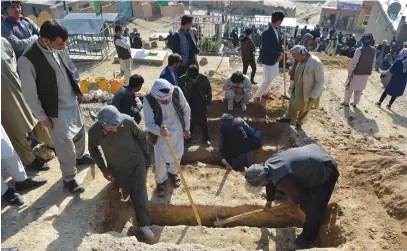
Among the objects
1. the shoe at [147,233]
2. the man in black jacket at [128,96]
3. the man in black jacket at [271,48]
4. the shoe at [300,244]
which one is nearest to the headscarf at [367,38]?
the man in black jacket at [271,48]

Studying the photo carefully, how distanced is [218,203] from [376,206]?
2289 millimetres

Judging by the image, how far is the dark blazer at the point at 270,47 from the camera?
685 cm

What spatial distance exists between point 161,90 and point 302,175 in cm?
217

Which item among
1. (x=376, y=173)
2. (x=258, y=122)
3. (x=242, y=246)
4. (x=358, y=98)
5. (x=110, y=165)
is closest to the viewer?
(x=110, y=165)

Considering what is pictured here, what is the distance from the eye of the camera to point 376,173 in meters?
4.83

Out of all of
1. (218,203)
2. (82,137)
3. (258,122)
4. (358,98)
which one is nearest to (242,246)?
(218,203)

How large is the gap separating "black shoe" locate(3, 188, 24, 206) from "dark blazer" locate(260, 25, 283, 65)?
5.45 meters

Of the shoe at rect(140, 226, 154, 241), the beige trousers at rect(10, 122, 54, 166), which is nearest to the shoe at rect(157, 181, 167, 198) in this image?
the shoe at rect(140, 226, 154, 241)

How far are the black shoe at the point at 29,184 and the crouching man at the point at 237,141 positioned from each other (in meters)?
3.04

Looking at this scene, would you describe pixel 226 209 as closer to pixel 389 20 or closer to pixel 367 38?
pixel 367 38

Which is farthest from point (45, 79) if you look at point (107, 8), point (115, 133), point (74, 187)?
point (107, 8)

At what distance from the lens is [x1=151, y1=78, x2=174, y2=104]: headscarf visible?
13.9ft

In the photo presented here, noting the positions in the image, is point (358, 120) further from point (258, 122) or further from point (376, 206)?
point (376, 206)

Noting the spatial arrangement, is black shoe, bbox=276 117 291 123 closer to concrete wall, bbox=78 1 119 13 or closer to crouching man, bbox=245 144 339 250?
crouching man, bbox=245 144 339 250
